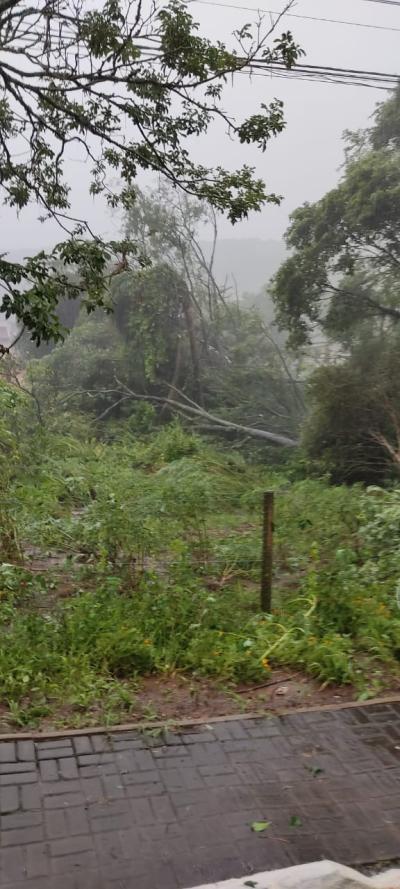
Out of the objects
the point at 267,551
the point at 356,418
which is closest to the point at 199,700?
the point at 267,551

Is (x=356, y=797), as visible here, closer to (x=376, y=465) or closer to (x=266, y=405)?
(x=376, y=465)

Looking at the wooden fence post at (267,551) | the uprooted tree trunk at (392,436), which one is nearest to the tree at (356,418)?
the uprooted tree trunk at (392,436)

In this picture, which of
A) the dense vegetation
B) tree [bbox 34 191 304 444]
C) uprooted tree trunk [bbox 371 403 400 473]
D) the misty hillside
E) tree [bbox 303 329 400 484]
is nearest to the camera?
the dense vegetation

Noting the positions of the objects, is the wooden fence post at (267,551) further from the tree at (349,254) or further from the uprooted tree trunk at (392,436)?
the tree at (349,254)

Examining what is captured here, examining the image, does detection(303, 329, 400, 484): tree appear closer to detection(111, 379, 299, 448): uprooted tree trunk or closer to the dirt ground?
detection(111, 379, 299, 448): uprooted tree trunk

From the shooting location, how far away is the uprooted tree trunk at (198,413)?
1595cm

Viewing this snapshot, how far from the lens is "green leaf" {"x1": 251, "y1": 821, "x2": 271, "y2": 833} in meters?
2.82

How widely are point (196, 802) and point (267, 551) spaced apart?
211 centimetres

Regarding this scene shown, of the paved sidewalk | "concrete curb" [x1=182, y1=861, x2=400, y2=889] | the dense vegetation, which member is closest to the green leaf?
the paved sidewalk

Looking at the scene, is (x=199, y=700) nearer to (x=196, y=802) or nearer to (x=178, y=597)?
(x=196, y=802)

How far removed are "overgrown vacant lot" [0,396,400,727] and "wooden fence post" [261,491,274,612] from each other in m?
0.10

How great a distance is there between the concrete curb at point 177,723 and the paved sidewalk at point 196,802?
0.11 feet

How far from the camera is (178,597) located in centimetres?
480

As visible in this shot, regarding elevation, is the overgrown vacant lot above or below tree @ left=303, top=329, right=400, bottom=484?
below
